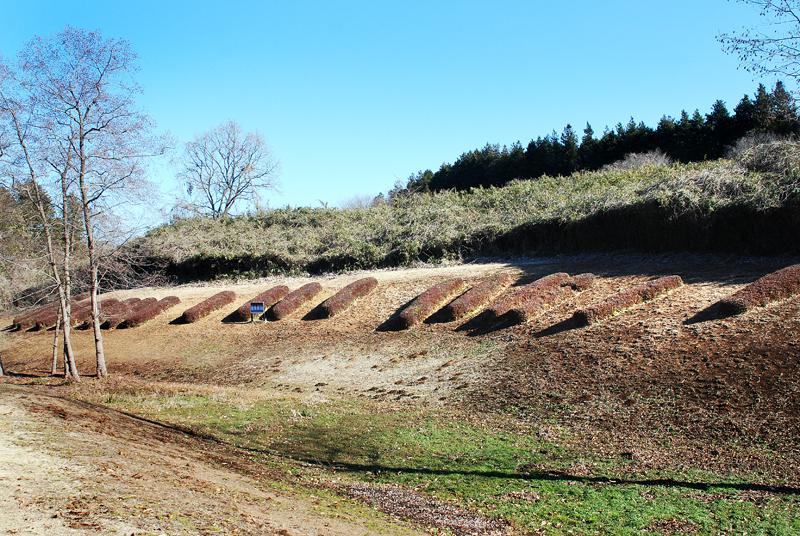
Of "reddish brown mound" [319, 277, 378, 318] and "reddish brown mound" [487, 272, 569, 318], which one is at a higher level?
"reddish brown mound" [319, 277, 378, 318]

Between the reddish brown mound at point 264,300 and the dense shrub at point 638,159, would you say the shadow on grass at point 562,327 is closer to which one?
the reddish brown mound at point 264,300

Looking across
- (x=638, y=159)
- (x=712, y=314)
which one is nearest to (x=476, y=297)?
(x=712, y=314)

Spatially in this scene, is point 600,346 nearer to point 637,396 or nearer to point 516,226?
point 637,396

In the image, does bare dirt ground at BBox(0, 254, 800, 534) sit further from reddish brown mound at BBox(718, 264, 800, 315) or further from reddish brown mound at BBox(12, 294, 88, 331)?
reddish brown mound at BBox(12, 294, 88, 331)

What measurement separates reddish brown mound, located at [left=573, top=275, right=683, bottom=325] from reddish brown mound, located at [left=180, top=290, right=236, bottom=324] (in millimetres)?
15930

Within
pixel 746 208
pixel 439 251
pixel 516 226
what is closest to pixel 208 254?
pixel 439 251

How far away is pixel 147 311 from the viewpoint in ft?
86.7

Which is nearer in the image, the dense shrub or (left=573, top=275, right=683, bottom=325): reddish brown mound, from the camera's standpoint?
(left=573, top=275, right=683, bottom=325): reddish brown mound

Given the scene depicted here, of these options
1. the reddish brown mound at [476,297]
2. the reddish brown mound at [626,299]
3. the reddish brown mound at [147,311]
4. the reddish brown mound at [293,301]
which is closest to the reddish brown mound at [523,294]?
the reddish brown mound at [476,297]

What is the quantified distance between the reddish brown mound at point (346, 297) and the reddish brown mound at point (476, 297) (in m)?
4.82

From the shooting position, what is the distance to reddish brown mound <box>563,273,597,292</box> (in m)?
18.1

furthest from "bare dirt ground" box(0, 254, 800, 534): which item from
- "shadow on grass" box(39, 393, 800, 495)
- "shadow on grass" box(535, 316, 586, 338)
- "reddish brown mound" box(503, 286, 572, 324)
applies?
"shadow on grass" box(39, 393, 800, 495)

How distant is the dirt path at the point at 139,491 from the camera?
17.2 feet

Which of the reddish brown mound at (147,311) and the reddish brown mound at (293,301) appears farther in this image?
the reddish brown mound at (147,311)
